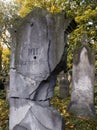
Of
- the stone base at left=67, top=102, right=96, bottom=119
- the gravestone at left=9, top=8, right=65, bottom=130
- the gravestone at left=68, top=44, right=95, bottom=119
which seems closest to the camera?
the gravestone at left=9, top=8, right=65, bottom=130

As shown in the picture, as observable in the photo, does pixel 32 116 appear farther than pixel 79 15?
No

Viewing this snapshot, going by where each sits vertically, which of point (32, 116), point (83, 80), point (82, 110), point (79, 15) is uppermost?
point (79, 15)

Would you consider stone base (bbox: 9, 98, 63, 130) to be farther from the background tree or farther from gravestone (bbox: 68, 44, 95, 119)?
the background tree

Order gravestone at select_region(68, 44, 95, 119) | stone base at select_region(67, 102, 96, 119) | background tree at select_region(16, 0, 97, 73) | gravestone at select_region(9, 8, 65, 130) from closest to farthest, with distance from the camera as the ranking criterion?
gravestone at select_region(9, 8, 65, 130)
stone base at select_region(67, 102, 96, 119)
gravestone at select_region(68, 44, 95, 119)
background tree at select_region(16, 0, 97, 73)

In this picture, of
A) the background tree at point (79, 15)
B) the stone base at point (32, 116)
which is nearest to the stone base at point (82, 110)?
the stone base at point (32, 116)

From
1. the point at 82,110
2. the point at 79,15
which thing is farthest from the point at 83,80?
the point at 79,15

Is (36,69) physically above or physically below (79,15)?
below

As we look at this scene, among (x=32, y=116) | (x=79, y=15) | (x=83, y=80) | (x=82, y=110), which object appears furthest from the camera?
(x=79, y=15)

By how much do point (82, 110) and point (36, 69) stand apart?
14.9 ft

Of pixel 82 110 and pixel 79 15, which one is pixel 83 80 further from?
pixel 79 15

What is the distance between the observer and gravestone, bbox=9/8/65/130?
18.2ft

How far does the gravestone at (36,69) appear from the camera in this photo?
218 inches

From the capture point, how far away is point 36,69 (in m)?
5.62


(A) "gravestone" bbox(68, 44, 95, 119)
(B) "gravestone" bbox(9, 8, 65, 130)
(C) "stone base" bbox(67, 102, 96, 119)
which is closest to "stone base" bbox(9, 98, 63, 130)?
(B) "gravestone" bbox(9, 8, 65, 130)
